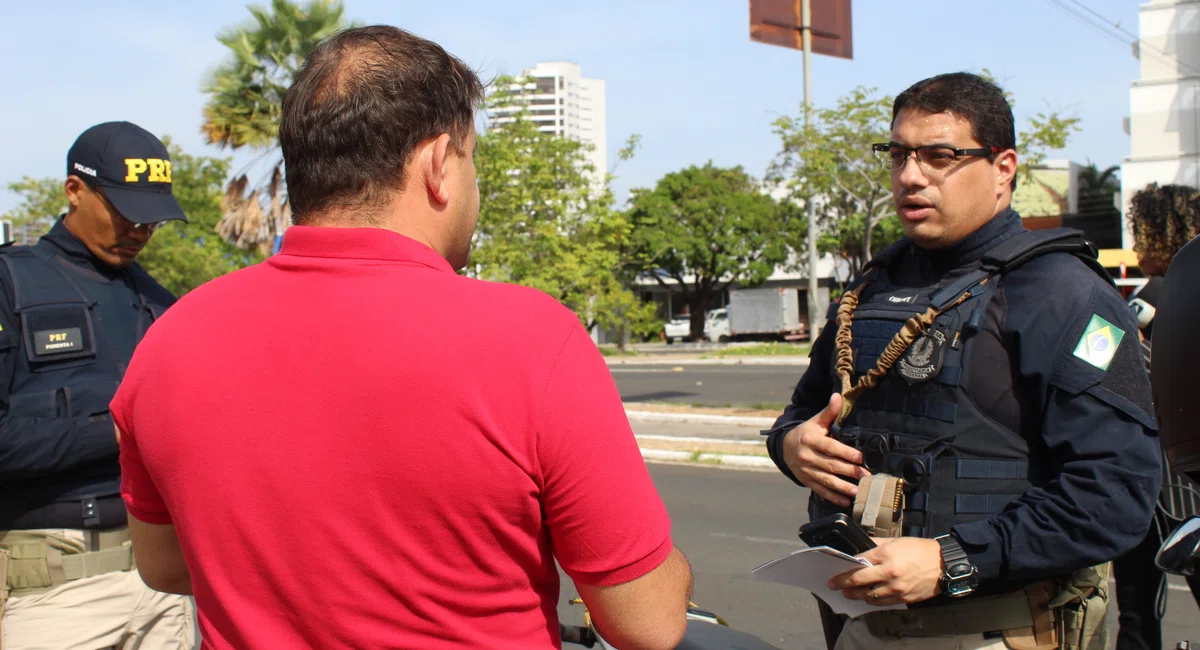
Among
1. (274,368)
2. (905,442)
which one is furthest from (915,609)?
(274,368)

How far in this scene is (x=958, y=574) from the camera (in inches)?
82.4

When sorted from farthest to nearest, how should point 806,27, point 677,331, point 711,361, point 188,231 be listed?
point 677,331 < point 188,231 < point 711,361 < point 806,27

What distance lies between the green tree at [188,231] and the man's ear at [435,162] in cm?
1938

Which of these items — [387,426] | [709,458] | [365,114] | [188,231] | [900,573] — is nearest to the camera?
[387,426]

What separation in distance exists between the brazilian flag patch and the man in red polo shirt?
116cm

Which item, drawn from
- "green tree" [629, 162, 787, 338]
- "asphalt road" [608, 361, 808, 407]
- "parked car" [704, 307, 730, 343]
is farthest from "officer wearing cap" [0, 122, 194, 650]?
"parked car" [704, 307, 730, 343]

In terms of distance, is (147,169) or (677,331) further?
(677,331)

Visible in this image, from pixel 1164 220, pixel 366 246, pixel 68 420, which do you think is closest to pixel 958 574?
pixel 366 246

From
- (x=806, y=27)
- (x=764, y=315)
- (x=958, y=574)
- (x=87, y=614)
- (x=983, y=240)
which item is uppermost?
(x=806, y=27)

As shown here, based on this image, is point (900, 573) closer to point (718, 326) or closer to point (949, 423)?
point (949, 423)

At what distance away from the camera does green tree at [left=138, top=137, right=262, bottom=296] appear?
2652cm

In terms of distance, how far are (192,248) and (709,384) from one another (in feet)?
57.8

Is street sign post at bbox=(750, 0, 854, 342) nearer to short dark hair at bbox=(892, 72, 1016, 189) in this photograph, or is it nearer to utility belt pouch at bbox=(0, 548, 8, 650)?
short dark hair at bbox=(892, 72, 1016, 189)

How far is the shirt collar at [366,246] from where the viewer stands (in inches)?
56.5
